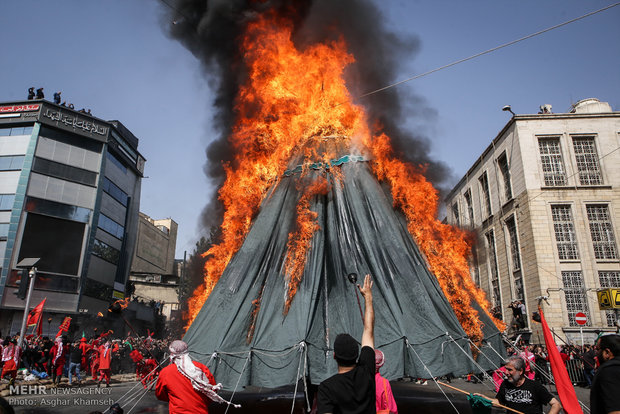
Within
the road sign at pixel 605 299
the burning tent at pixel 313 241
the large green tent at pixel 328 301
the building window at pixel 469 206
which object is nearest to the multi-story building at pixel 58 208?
the burning tent at pixel 313 241

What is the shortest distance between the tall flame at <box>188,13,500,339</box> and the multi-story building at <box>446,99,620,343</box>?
50.5 feet

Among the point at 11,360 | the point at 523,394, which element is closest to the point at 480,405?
the point at 523,394

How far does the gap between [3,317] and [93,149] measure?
15.0 m

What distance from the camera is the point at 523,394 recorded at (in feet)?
14.8

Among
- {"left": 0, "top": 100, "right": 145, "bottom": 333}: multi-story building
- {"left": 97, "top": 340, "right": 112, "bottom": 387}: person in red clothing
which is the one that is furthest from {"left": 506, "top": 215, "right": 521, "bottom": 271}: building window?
{"left": 0, "top": 100, "right": 145, "bottom": 333}: multi-story building

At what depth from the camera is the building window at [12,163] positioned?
3095cm

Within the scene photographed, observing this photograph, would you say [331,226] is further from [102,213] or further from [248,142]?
[102,213]

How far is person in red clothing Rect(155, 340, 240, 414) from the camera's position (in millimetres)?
4168

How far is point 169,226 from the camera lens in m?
59.7

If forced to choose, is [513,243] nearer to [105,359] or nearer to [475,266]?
[475,266]

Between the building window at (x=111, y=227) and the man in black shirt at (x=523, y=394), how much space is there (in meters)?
36.5

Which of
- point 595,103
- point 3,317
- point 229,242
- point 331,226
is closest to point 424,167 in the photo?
point 331,226

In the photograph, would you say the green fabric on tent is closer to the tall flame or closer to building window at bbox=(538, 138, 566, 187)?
the tall flame

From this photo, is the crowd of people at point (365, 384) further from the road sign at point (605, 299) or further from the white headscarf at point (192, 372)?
the road sign at point (605, 299)
